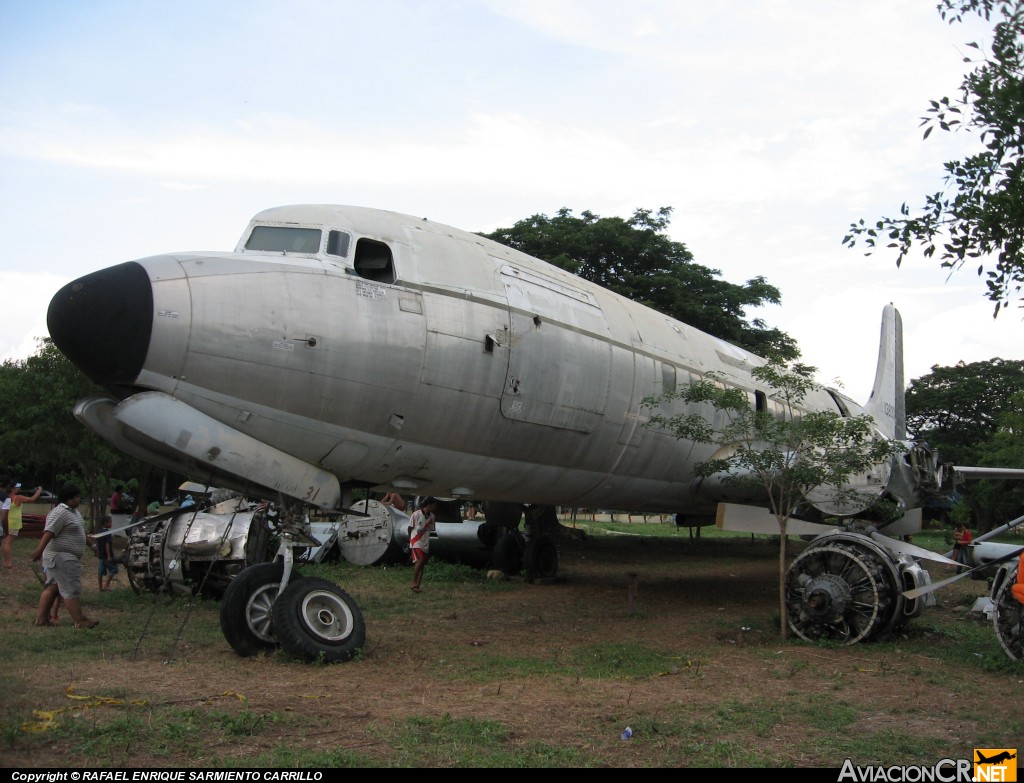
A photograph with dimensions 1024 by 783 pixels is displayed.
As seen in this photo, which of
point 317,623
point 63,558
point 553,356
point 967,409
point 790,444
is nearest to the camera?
point 317,623

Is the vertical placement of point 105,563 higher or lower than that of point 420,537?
lower

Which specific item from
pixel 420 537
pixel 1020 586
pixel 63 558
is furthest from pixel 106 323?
pixel 1020 586

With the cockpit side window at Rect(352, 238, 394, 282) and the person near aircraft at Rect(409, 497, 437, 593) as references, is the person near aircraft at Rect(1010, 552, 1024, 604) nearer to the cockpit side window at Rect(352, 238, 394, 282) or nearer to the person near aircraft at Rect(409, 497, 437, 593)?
the cockpit side window at Rect(352, 238, 394, 282)

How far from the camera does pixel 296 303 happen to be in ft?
25.8

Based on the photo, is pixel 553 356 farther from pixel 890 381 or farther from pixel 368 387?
pixel 890 381

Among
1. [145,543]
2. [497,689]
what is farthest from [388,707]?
[145,543]

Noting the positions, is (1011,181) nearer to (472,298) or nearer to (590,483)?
(472,298)

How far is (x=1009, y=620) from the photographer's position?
852 cm

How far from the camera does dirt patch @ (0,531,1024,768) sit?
548cm

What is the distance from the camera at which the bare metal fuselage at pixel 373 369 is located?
727 centimetres

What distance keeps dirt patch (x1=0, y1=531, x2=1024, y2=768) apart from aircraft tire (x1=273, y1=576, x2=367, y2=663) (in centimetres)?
18

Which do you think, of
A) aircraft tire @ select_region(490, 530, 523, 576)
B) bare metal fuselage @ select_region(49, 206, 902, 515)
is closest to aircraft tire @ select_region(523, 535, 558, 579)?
aircraft tire @ select_region(490, 530, 523, 576)

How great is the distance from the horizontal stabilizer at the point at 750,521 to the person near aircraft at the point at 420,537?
483cm

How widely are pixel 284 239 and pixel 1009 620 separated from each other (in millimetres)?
8215
